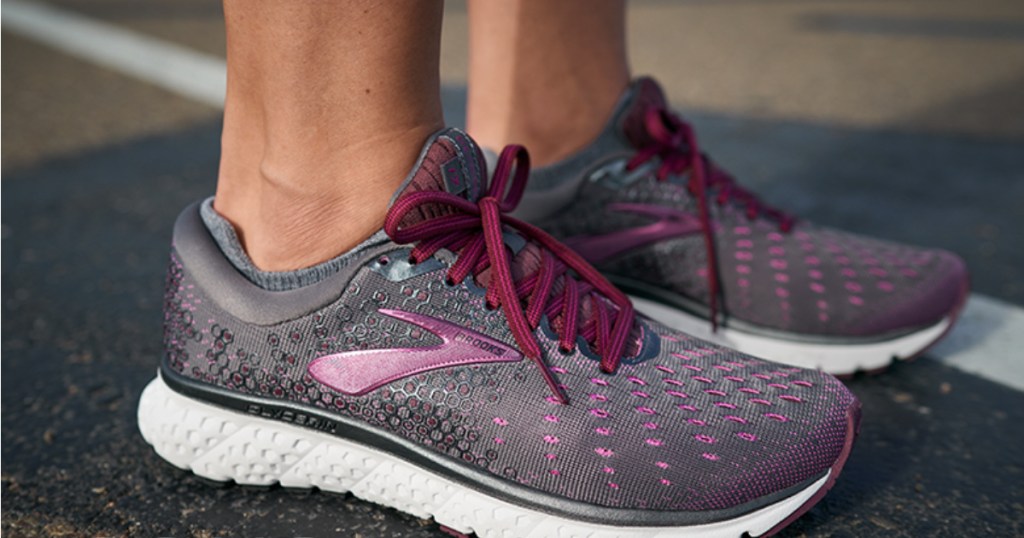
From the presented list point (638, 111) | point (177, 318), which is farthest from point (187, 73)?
point (177, 318)

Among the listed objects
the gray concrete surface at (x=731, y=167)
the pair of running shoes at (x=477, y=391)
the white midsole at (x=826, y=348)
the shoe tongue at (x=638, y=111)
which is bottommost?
the gray concrete surface at (x=731, y=167)

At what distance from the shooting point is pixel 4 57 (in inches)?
161

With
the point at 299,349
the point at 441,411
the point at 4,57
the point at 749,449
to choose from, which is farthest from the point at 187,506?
the point at 4,57

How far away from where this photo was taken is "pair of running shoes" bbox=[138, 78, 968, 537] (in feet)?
3.42

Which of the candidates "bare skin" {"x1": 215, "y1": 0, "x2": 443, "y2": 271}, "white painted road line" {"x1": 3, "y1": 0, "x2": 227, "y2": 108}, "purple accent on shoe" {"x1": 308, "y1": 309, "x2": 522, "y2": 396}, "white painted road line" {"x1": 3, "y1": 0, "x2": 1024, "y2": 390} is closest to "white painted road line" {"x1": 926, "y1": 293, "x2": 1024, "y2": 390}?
"white painted road line" {"x1": 3, "y1": 0, "x2": 1024, "y2": 390}

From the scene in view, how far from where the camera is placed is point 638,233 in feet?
4.95

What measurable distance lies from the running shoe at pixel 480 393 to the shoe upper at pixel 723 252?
337mm

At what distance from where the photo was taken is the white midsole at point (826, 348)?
1.46 metres

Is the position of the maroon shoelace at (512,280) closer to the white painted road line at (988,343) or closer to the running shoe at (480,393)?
the running shoe at (480,393)

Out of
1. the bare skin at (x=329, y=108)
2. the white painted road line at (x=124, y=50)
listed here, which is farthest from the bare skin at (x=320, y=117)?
the white painted road line at (x=124, y=50)

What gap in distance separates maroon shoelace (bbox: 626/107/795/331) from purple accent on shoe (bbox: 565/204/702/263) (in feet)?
0.10

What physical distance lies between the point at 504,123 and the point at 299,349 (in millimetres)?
611

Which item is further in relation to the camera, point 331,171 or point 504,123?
point 504,123

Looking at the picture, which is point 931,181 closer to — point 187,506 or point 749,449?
point 749,449
